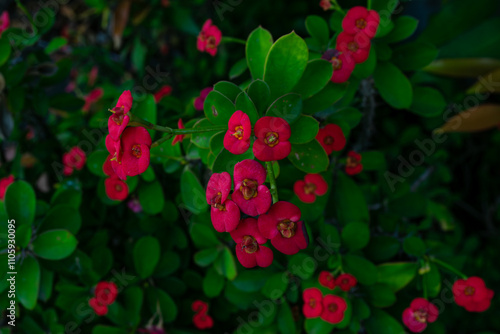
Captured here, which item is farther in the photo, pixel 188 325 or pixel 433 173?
pixel 433 173

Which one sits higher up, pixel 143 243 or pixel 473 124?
pixel 473 124

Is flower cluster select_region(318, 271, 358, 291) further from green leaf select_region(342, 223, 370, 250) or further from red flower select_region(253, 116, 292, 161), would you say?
red flower select_region(253, 116, 292, 161)

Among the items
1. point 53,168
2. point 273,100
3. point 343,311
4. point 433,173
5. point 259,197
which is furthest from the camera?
point 433,173

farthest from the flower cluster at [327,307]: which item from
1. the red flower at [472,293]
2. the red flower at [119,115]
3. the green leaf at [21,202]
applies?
the green leaf at [21,202]

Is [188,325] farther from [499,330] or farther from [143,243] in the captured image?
[499,330]

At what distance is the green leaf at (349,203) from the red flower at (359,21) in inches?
16.4

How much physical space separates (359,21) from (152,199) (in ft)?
2.22

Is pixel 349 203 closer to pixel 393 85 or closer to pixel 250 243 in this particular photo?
pixel 393 85

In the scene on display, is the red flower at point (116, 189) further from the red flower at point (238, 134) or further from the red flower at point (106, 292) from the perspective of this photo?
the red flower at point (238, 134)

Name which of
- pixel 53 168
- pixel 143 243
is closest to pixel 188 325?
pixel 143 243

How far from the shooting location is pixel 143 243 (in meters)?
1.13

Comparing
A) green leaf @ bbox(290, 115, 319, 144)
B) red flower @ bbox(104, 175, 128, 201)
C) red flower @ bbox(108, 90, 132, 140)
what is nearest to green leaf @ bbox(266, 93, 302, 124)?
green leaf @ bbox(290, 115, 319, 144)

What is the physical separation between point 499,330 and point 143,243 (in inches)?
55.7

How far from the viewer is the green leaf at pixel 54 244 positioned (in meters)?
1.00
